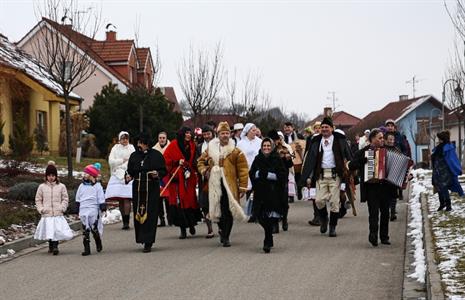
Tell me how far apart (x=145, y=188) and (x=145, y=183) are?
0.08 meters

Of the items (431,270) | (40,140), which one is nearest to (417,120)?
(40,140)

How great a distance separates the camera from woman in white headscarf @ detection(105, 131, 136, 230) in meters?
16.4

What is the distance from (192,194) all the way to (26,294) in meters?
5.23

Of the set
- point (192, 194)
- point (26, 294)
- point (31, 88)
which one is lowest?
point (26, 294)

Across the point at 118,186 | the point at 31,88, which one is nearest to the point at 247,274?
the point at 118,186

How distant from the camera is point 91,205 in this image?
13.0 m

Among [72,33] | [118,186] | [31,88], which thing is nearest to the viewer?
[118,186]

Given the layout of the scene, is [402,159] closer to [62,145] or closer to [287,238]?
[287,238]

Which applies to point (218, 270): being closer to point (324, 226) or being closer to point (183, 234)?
point (183, 234)

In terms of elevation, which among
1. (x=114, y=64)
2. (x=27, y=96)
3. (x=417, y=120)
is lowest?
(x=27, y=96)

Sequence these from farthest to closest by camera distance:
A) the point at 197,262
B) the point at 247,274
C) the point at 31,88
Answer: the point at 31,88
the point at 197,262
the point at 247,274

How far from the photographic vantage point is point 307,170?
13844mm

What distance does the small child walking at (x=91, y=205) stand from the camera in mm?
12953

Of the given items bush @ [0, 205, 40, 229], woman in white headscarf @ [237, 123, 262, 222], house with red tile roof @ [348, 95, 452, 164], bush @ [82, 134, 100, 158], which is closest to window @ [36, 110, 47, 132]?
bush @ [82, 134, 100, 158]
